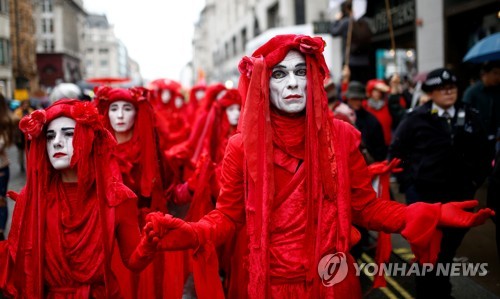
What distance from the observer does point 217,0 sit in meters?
59.8

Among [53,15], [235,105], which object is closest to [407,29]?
[235,105]

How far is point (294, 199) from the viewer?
2717 millimetres

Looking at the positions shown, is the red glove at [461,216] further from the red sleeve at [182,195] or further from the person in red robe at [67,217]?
the red sleeve at [182,195]

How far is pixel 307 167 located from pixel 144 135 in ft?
7.53

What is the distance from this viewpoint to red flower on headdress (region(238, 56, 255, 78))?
9.37 feet

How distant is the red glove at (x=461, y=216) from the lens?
100 inches

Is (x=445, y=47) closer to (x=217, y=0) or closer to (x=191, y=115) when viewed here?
(x=191, y=115)

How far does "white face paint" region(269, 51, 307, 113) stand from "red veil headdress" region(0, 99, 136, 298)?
1.03 meters

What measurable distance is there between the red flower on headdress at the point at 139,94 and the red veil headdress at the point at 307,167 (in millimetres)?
2160

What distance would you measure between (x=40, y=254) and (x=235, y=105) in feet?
13.1

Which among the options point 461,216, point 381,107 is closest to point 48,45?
point 381,107

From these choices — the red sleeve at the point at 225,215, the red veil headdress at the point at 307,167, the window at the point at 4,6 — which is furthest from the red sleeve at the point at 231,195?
the window at the point at 4,6

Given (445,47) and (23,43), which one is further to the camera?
(23,43)

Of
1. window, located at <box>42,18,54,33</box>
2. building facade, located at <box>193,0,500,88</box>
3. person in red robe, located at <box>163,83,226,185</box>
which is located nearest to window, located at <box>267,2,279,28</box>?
building facade, located at <box>193,0,500,88</box>
